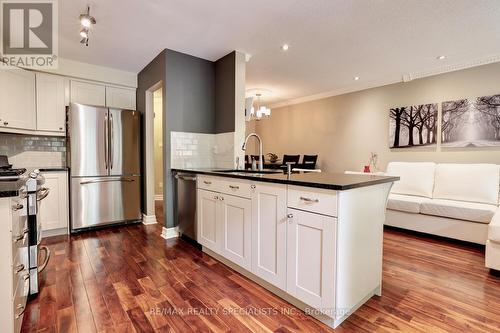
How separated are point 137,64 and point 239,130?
1923 millimetres

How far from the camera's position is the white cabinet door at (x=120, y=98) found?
3852 mm

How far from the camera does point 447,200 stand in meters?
3.30

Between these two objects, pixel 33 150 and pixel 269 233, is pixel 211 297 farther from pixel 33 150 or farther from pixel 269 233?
pixel 33 150

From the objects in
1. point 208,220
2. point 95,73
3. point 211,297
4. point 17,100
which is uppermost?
point 95,73

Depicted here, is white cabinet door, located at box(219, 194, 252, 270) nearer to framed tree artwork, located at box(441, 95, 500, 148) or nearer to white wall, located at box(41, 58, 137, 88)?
white wall, located at box(41, 58, 137, 88)

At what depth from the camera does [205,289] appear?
193cm

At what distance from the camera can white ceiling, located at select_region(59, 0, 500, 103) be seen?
7.52 ft

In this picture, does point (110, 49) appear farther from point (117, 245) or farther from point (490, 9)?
point (490, 9)

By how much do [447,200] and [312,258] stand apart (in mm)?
2912

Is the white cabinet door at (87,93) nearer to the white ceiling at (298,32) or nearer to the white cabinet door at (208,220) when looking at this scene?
the white ceiling at (298,32)

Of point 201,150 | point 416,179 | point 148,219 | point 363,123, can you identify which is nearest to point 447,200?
point 416,179

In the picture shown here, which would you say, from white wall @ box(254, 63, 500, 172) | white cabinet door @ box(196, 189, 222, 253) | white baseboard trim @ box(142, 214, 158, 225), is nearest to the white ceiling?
white wall @ box(254, 63, 500, 172)

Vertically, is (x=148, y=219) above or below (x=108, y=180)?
below

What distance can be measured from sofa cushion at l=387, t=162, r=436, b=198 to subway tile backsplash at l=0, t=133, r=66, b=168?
5.21 meters
